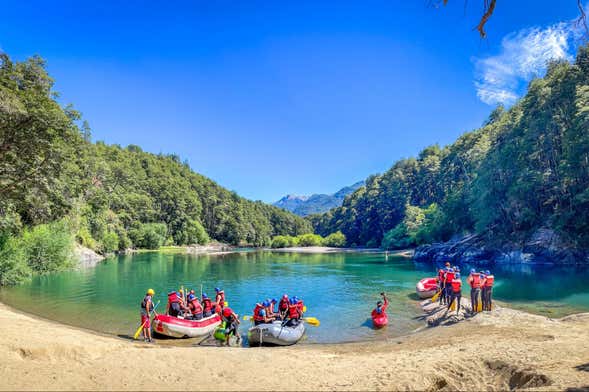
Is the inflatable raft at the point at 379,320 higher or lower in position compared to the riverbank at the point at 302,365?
lower

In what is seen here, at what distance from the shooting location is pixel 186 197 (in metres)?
127

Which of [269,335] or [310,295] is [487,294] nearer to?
[269,335]

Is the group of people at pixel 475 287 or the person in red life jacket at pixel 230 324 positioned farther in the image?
the group of people at pixel 475 287

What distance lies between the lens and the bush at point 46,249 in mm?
29750

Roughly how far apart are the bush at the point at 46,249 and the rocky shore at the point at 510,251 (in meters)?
50.7

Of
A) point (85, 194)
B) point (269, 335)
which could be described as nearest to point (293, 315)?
point (269, 335)

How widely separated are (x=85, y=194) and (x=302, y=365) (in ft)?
227

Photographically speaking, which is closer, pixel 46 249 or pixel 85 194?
pixel 46 249

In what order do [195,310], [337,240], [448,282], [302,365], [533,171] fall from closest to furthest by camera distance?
[302,365]
[195,310]
[448,282]
[533,171]
[337,240]

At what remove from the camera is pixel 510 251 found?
48781mm

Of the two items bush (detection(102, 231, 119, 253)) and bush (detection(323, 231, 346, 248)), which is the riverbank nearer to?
bush (detection(102, 231, 119, 253))

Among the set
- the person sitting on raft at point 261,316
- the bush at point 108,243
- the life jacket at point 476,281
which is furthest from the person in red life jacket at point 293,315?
the bush at point 108,243

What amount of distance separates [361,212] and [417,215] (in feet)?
163

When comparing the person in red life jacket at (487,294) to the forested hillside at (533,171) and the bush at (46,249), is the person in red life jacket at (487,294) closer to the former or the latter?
the forested hillside at (533,171)
